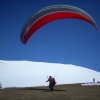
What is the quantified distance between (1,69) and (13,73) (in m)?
4.90

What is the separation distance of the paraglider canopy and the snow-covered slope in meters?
20.8

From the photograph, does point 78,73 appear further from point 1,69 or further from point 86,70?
point 1,69

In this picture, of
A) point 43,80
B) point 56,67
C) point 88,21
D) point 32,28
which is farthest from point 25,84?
point 88,21

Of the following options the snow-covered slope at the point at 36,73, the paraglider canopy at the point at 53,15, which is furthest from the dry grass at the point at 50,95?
the snow-covered slope at the point at 36,73

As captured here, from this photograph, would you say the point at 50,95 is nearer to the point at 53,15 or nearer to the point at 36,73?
the point at 53,15

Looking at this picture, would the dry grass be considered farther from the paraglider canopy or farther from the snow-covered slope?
the snow-covered slope

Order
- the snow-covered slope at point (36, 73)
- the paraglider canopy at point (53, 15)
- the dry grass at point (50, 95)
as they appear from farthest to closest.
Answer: the snow-covered slope at point (36, 73), the paraglider canopy at point (53, 15), the dry grass at point (50, 95)

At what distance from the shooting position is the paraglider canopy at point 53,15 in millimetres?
15498

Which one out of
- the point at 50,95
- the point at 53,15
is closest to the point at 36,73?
the point at 53,15

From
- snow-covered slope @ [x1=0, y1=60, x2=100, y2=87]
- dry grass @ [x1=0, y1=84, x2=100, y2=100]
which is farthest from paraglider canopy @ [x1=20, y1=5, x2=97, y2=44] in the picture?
snow-covered slope @ [x1=0, y1=60, x2=100, y2=87]

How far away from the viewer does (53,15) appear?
53.3ft

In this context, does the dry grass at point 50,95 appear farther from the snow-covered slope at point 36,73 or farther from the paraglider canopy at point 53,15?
the snow-covered slope at point 36,73

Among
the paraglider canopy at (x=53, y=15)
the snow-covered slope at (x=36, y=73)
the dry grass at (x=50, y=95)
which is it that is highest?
the paraglider canopy at (x=53, y=15)

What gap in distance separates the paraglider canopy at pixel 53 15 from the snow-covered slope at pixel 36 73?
68.3 feet
